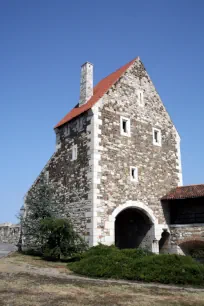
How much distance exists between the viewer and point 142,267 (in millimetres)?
11195

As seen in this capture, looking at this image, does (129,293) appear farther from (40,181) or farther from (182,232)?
(40,181)

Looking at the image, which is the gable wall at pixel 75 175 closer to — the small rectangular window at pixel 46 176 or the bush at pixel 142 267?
the small rectangular window at pixel 46 176

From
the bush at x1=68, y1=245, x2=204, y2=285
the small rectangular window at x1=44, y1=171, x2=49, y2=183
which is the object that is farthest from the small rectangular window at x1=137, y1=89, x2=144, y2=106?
the bush at x1=68, y1=245, x2=204, y2=285

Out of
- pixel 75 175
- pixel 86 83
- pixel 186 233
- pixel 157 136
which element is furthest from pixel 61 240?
pixel 86 83

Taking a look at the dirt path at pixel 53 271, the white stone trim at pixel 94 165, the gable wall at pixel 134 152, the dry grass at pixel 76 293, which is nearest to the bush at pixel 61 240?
the white stone trim at pixel 94 165

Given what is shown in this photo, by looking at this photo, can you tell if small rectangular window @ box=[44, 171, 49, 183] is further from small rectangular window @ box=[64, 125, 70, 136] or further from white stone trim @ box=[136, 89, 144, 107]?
white stone trim @ box=[136, 89, 144, 107]

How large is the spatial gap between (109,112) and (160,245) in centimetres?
834

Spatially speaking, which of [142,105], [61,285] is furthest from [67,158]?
[61,285]

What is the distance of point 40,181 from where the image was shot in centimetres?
2066

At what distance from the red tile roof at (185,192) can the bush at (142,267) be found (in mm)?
5862

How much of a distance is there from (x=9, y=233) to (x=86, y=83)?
1481cm

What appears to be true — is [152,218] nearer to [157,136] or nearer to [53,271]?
[157,136]

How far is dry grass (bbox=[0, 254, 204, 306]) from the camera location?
7.29m

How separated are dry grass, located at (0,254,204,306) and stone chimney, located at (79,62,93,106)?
443 inches
